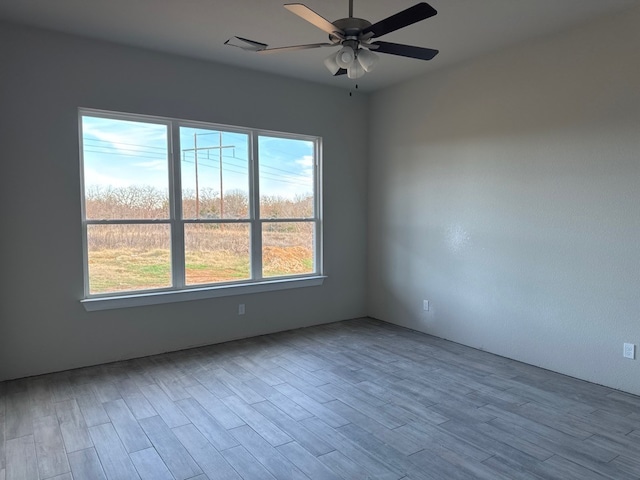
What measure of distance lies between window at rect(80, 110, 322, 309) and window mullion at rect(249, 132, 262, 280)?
0.01 metres

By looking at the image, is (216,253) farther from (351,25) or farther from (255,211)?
(351,25)

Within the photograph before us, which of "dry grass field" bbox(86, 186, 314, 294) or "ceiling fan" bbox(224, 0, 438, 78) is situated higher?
"ceiling fan" bbox(224, 0, 438, 78)

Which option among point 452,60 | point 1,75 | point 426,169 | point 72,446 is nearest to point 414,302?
point 426,169

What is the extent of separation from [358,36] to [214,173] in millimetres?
2430

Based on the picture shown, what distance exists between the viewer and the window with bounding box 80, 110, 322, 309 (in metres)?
3.80

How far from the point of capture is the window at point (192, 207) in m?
3.80

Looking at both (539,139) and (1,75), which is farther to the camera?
(539,139)

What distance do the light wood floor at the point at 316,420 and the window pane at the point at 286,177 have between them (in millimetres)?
1727

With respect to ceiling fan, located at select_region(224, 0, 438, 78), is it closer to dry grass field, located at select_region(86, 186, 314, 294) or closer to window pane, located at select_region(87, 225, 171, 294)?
dry grass field, located at select_region(86, 186, 314, 294)

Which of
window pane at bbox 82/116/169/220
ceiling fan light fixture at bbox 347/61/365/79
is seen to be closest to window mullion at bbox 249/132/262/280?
window pane at bbox 82/116/169/220

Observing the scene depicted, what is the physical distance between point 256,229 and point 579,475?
3487mm

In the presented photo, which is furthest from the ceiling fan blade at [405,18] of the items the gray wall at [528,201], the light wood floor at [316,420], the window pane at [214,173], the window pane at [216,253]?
the window pane at [216,253]

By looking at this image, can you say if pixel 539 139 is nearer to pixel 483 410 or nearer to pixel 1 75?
pixel 483 410

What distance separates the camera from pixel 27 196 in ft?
11.2
